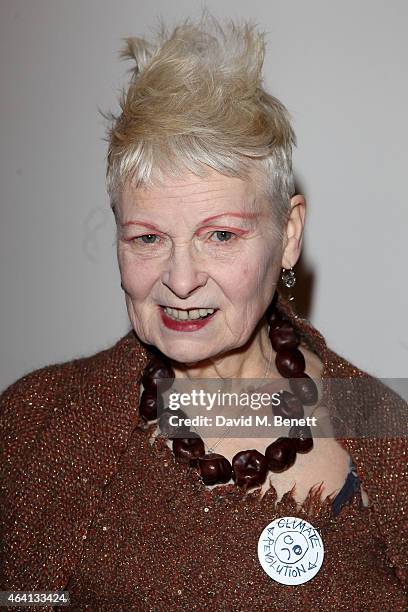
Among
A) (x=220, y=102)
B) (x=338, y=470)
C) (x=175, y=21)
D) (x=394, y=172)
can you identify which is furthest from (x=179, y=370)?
(x=175, y=21)

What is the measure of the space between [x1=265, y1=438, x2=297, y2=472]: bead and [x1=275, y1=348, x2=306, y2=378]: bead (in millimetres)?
156

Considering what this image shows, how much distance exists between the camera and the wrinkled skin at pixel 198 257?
54.6 inches

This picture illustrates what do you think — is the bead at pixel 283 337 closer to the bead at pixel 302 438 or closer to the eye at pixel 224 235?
the bead at pixel 302 438

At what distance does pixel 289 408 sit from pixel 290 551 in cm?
27

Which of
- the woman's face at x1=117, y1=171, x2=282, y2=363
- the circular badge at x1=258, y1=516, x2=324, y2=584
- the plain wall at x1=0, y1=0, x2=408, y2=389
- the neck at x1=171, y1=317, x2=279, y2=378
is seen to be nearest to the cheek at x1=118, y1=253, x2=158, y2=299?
the woman's face at x1=117, y1=171, x2=282, y2=363

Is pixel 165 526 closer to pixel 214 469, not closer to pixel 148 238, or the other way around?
pixel 214 469

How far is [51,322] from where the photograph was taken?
7.91 ft

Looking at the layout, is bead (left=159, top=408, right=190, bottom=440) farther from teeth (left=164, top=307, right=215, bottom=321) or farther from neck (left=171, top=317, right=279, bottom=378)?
teeth (left=164, top=307, right=215, bottom=321)

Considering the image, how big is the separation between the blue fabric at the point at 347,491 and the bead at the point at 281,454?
0.32ft

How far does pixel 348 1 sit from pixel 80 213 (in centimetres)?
86

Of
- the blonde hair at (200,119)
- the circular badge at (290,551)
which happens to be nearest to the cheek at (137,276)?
the blonde hair at (200,119)

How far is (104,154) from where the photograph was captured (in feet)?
7.29

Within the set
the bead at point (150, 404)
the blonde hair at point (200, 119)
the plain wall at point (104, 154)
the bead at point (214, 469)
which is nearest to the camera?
the blonde hair at point (200, 119)

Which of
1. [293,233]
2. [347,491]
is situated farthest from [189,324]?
[347,491]
